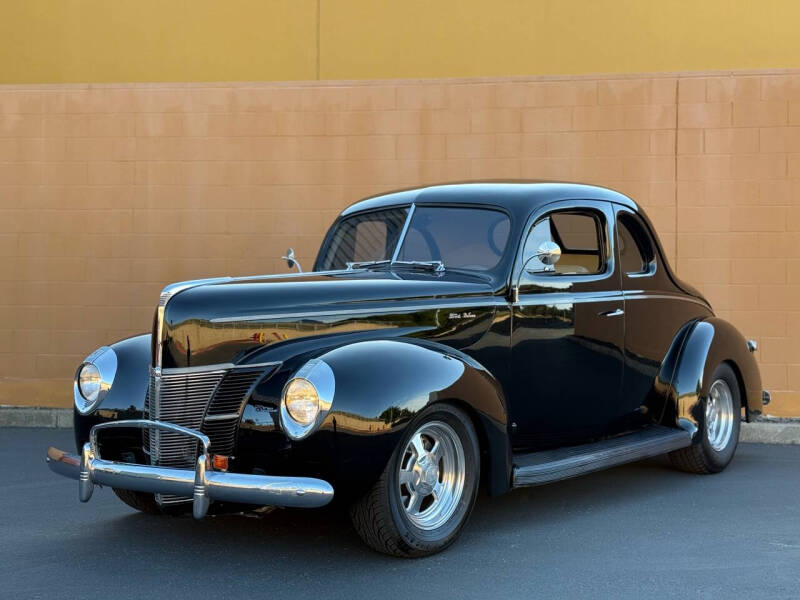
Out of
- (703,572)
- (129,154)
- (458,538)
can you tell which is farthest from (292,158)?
(703,572)

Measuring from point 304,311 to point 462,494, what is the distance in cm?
116

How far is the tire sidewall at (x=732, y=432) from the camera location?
7.47m

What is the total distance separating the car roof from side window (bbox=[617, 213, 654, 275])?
0.30 meters

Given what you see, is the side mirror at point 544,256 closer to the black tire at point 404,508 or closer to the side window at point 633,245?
the black tire at point 404,508

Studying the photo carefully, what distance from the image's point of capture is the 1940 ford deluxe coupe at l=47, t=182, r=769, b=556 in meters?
4.98

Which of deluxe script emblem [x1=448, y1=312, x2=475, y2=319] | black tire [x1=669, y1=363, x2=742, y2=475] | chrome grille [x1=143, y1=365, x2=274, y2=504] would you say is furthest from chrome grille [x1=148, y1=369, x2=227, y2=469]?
black tire [x1=669, y1=363, x2=742, y2=475]

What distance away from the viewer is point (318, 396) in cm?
489

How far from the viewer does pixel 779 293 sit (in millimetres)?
10086

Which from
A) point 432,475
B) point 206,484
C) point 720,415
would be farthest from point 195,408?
point 720,415

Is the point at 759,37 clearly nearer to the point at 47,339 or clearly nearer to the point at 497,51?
the point at 497,51

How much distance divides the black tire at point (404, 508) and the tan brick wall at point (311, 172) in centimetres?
533

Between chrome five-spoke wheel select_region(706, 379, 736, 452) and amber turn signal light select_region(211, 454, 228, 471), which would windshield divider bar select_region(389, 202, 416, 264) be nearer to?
amber turn signal light select_region(211, 454, 228, 471)

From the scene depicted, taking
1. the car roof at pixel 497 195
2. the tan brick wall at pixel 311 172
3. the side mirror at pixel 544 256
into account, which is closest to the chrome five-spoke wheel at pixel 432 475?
the side mirror at pixel 544 256

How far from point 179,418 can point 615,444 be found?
2701mm
